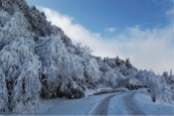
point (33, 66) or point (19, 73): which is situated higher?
point (33, 66)

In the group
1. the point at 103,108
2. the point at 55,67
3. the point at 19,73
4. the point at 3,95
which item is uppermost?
the point at 55,67

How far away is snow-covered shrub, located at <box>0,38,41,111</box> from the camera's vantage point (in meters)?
19.0

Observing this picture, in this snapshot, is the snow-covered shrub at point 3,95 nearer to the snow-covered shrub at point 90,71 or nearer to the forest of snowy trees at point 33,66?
the forest of snowy trees at point 33,66

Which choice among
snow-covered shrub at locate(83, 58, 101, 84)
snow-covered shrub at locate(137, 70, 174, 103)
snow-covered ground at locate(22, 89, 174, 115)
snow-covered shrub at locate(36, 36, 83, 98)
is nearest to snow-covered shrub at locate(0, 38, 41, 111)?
snow-covered ground at locate(22, 89, 174, 115)

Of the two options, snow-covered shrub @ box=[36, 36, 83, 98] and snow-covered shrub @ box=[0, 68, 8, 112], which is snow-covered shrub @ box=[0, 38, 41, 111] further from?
snow-covered shrub @ box=[36, 36, 83, 98]

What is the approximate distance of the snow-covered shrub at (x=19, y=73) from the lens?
1897 cm

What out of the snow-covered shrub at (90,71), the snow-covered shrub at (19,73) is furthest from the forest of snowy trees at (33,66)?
the snow-covered shrub at (90,71)

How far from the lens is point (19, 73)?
1991 cm

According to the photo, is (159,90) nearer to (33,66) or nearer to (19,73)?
(33,66)

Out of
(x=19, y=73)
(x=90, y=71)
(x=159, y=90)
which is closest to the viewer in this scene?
(x=19, y=73)

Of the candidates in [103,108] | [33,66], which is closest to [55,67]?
[33,66]

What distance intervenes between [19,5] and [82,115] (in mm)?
20422

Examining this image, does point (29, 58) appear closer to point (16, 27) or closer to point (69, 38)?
point (16, 27)

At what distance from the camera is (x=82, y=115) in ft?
55.9
